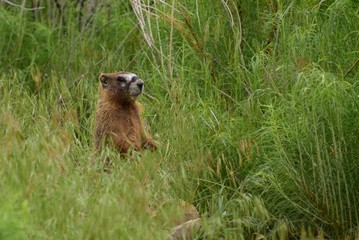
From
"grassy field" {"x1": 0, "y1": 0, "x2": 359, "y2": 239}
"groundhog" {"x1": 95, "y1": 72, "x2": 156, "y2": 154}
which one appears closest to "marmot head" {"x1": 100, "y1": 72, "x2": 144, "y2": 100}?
"groundhog" {"x1": 95, "y1": 72, "x2": 156, "y2": 154}

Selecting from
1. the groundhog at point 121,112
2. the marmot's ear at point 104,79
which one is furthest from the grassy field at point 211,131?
the marmot's ear at point 104,79

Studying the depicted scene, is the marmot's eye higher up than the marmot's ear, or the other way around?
the marmot's eye

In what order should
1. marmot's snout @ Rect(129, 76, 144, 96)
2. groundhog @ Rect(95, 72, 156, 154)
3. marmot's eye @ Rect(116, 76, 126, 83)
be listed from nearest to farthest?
groundhog @ Rect(95, 72, 156, 154) < marmot's snout @ Rect(129, 76, 144, 96) < marmot's eye @ Rect(116, 76, 126, 83)

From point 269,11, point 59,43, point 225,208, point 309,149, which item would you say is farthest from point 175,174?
point 59,43

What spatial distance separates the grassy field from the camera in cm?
477

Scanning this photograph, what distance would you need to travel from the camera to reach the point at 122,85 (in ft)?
25.5

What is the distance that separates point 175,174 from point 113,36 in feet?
10.7

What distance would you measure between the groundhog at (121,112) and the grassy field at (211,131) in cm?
14

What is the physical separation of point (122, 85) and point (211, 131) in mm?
1100

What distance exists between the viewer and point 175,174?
633 cm

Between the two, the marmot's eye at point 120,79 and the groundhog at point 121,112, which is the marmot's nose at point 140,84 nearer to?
the groundhog at point 121,112

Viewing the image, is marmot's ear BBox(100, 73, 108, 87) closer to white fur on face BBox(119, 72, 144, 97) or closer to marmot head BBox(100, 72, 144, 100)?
marmot head BBox(100, 72, 144, 100)

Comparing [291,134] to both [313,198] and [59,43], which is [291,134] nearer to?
[313,198]

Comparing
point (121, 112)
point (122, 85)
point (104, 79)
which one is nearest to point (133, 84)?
point (122, 85)
